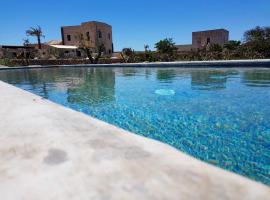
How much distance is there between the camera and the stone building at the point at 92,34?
3984cm

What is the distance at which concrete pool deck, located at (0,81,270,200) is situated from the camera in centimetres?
105

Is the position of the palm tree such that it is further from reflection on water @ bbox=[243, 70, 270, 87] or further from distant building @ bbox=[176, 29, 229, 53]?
reflection on water @ bbox=[243, 70, 270, 87]

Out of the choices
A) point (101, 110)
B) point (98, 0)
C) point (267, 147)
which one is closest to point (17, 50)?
point (98, 0)

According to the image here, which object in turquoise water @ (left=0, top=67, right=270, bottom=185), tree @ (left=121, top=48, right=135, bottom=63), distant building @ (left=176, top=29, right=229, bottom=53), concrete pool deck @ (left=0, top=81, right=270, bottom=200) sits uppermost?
distant building @ (left=176, top=29, right=229, bottom=53)

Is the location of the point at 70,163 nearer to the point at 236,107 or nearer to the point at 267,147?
the point at 267,147

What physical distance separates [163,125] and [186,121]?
18.7 inches

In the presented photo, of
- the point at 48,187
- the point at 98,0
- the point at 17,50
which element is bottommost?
the point at 48,187

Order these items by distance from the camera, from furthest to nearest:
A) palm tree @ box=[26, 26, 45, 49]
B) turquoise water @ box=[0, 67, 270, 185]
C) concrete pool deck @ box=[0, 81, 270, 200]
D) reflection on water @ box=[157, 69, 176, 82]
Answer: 1. palm tree @ box=[26, 26, 45, 49]
2. reflection on water @ box=[157, 69, 176, 82]
3. turquoise water @ box=[0, 67, 270, 185]
4. concrete pool deck @ box=[0, 81, 270, 200]

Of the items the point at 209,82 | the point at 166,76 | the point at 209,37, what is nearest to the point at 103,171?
the point at 209,82

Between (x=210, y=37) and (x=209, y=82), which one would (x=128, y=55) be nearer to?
(x=209, y=82)

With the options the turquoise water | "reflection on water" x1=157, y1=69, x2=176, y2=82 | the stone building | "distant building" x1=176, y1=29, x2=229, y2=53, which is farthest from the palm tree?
the turquoise water

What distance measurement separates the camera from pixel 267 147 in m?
2.98

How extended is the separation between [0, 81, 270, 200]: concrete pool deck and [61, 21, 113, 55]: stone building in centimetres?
3895

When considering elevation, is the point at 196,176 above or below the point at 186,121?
above
